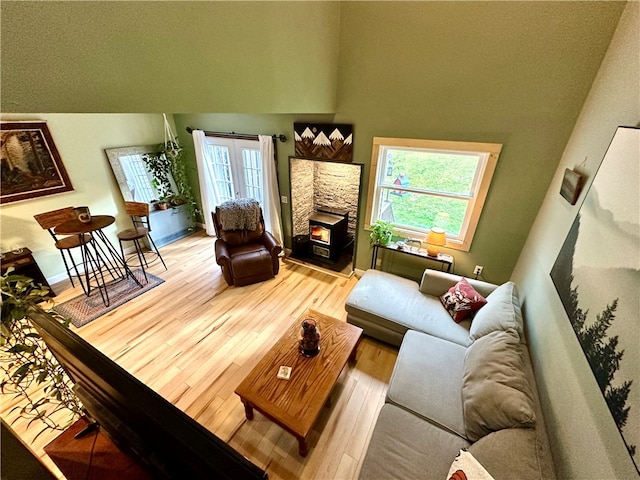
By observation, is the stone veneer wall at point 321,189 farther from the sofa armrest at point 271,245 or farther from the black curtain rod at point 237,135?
the sofa armrest at point 271,245

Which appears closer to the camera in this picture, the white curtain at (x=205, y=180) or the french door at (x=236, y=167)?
the french door at (x=236, y=167)

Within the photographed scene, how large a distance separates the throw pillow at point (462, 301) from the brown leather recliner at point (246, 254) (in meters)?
2.29

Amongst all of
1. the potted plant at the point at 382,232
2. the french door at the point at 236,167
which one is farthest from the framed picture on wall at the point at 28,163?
the potted plant at the point at 382,232

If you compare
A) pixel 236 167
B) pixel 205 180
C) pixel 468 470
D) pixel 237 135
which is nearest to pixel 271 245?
pixel 236 167

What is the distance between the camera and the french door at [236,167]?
420 cm

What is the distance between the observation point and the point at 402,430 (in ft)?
5.18

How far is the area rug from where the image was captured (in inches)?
118

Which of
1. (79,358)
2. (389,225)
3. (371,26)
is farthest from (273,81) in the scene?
(79,358)

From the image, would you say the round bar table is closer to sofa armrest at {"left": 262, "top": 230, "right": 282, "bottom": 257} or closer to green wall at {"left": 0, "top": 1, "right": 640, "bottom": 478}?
green wall at {"left": 0, "top": 1, "right": 640, "bottom": 478}

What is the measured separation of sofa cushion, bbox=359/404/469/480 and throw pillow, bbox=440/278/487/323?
112 centimetres

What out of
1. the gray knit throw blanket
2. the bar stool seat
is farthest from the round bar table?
the gray knit throw blanket

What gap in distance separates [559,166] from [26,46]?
3604 mm

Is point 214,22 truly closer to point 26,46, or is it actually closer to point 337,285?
point 26,46

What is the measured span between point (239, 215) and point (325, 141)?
1615 mm
